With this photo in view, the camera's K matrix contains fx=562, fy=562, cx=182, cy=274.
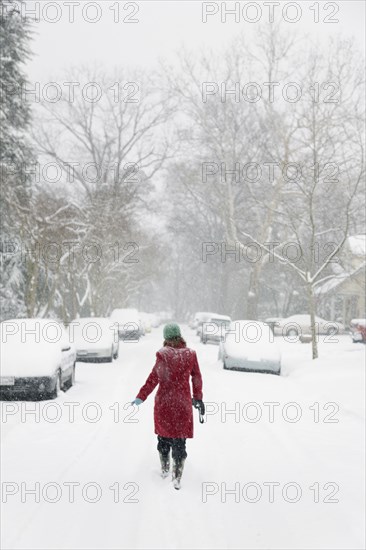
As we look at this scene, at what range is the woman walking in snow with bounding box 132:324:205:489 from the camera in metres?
6.18

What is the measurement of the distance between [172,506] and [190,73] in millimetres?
28188

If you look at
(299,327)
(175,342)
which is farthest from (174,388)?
(299,327)

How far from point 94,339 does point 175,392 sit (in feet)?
50.4

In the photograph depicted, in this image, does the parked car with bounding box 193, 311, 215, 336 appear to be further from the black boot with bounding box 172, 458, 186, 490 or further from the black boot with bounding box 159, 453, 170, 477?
the black boot with bounding box 172, 458, 186, 490

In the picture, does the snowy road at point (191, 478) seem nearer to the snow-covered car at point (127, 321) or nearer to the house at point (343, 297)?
the snow-covered car at point (127, 321)

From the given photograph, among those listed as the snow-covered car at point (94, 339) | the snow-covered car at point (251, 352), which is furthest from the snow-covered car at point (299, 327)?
the snow-covered car at point (251, 352)

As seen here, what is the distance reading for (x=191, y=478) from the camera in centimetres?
649

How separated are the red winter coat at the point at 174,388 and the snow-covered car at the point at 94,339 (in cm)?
1470

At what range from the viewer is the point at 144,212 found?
39.2 m

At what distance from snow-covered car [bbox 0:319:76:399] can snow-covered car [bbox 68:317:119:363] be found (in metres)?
7.39

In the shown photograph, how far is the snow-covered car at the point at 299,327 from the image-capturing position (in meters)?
41.4

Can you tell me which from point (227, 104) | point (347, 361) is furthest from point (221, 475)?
point (227, 104)

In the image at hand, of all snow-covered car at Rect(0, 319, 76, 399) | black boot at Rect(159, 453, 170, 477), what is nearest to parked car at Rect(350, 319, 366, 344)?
snow-covered car at Rect(0, 319, 76, 399)

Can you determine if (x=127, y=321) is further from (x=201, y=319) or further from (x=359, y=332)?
(x=201, y=319)
